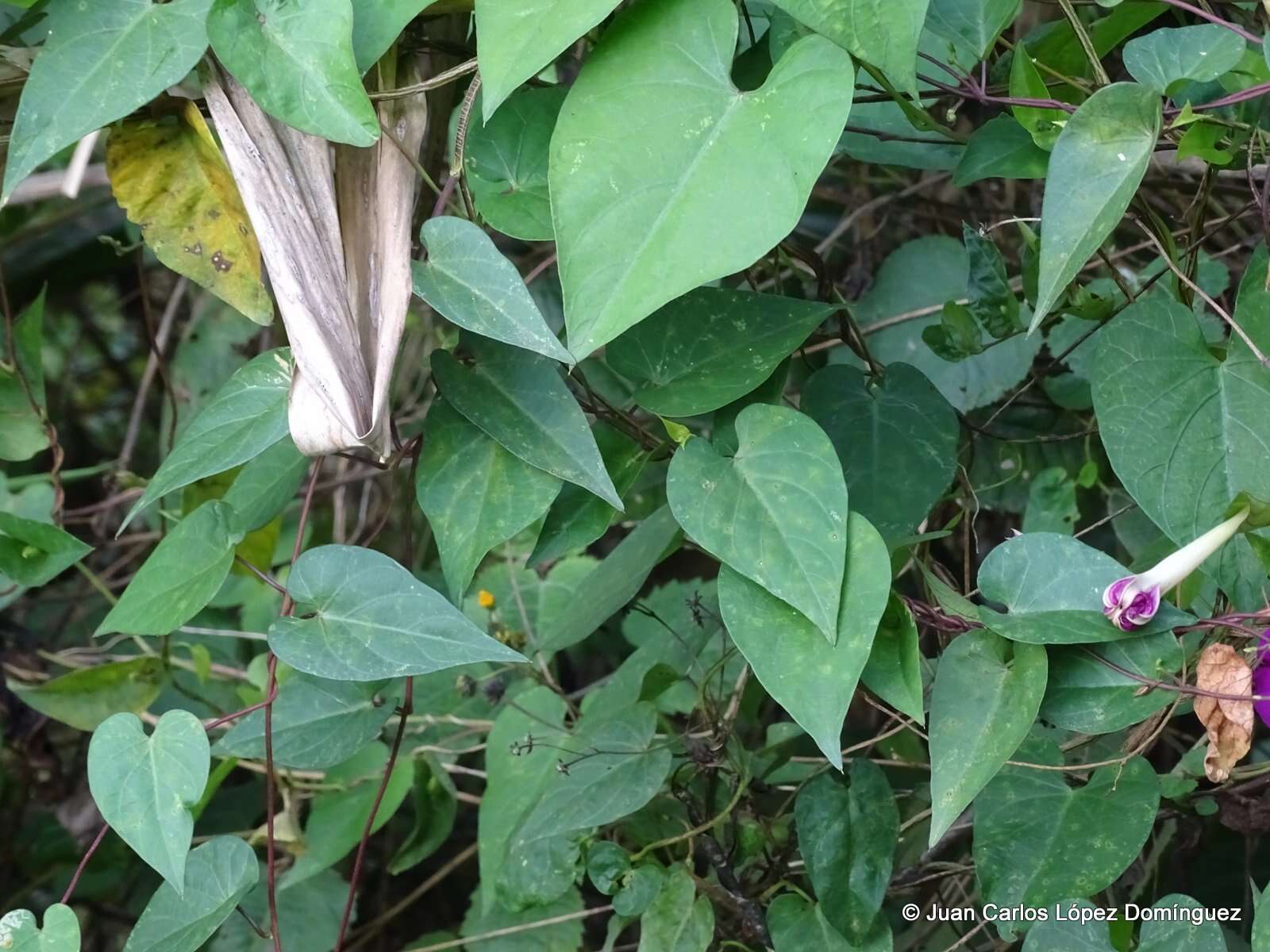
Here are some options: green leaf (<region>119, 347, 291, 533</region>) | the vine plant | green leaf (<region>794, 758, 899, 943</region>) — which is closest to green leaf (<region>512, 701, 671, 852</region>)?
the vine plant

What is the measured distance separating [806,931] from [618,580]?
0.88 ft

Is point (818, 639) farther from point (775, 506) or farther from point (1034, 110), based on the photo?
point (1034, 110)

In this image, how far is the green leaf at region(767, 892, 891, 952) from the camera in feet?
2.32

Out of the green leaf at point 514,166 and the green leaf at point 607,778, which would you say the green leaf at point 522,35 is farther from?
the green leaf at point 607,778

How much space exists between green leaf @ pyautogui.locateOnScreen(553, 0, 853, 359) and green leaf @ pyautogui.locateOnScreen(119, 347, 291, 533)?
0.72 feet

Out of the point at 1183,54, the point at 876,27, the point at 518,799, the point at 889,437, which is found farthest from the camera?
the point at 518,799

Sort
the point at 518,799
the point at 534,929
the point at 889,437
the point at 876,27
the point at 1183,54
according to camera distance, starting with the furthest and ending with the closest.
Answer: the point at 534,929
the point at 518,799
the point at 889,437
the point at 1183,54
the point at 876,27

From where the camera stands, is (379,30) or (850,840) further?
(850,840)

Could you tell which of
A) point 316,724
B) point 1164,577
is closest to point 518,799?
point 316,724

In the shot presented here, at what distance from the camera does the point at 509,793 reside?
0.91 m

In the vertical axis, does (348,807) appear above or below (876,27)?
below

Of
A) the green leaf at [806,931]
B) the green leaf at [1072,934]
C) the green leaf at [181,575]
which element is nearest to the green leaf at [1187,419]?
the green leaf at [1072,934]

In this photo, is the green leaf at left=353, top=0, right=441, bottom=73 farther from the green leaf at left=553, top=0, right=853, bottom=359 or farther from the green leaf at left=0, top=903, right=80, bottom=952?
the green leaf at left=0, top=903, right=80, bottom=952

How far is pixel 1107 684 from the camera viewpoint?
1.87ft
